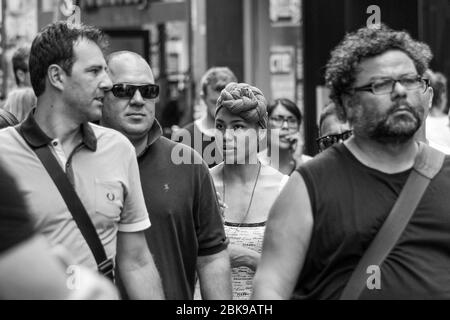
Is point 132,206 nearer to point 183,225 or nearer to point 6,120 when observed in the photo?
point 183,225

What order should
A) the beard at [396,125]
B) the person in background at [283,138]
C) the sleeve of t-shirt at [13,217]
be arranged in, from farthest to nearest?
the person in background at [283,138] → the beard at [396,125] → the sleeve of t-shirt at [13,217]

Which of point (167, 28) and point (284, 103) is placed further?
point (167, 28)

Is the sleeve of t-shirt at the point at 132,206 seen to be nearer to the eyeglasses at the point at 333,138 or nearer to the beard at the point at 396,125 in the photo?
the beard at the point at 396,125

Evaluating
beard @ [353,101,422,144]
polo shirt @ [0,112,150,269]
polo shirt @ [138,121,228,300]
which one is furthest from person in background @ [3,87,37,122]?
beard @ [353,101,422,144]

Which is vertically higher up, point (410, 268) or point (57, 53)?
point (57, 53)

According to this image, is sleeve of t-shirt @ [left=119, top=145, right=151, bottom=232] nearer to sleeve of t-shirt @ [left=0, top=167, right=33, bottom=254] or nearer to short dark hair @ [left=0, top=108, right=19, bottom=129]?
short dark hair @ [left=0, top=108, right=19, bottom=129]

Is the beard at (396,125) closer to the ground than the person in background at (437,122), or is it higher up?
higher up

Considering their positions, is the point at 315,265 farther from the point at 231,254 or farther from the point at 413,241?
the point at 231,254

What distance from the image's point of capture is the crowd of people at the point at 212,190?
4.53 metres

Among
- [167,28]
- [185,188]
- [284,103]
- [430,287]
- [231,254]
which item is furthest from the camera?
[167,28]

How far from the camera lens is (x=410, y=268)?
4508 millimetres

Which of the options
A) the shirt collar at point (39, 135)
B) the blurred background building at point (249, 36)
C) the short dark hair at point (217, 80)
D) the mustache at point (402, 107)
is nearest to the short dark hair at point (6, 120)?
the shirt collar at point (39, 135)
